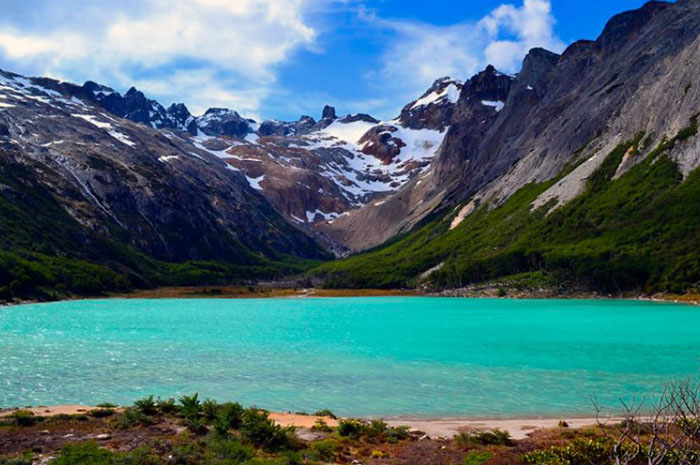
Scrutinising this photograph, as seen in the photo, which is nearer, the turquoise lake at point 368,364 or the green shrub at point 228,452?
the green shrub at point 228,452

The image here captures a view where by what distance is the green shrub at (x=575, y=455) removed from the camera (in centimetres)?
1639

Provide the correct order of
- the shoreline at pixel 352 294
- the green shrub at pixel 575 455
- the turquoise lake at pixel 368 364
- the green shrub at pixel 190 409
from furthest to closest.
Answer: the shoreline at pixel 352 294 < the turquoise lake at pixel 368 364 < the green shrub at pixel 190 409 < the green shrub at pixel 575 455

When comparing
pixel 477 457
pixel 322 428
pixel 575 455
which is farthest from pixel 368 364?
pixel 575 455

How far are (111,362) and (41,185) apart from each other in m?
184

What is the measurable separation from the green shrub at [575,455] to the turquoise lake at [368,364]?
9.77 metres

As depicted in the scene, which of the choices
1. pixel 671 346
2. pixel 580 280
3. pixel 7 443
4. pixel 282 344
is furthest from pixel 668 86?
pixel 7 443

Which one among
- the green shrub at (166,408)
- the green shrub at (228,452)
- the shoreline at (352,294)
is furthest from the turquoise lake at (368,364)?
the shoreline at (352,294)

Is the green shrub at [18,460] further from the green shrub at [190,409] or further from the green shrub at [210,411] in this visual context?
the green shrub at [210,411]

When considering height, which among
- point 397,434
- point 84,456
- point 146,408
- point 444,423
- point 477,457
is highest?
point 84,456

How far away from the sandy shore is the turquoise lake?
175cm

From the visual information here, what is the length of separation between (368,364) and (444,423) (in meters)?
17.2

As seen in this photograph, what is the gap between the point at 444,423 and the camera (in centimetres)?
2506

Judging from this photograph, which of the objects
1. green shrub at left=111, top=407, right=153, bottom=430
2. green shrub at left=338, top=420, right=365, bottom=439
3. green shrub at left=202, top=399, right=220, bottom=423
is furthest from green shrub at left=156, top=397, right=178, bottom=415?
green shrub at left=338, top=420, right=365, bottom=439

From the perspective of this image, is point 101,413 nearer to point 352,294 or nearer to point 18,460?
point 18,460
